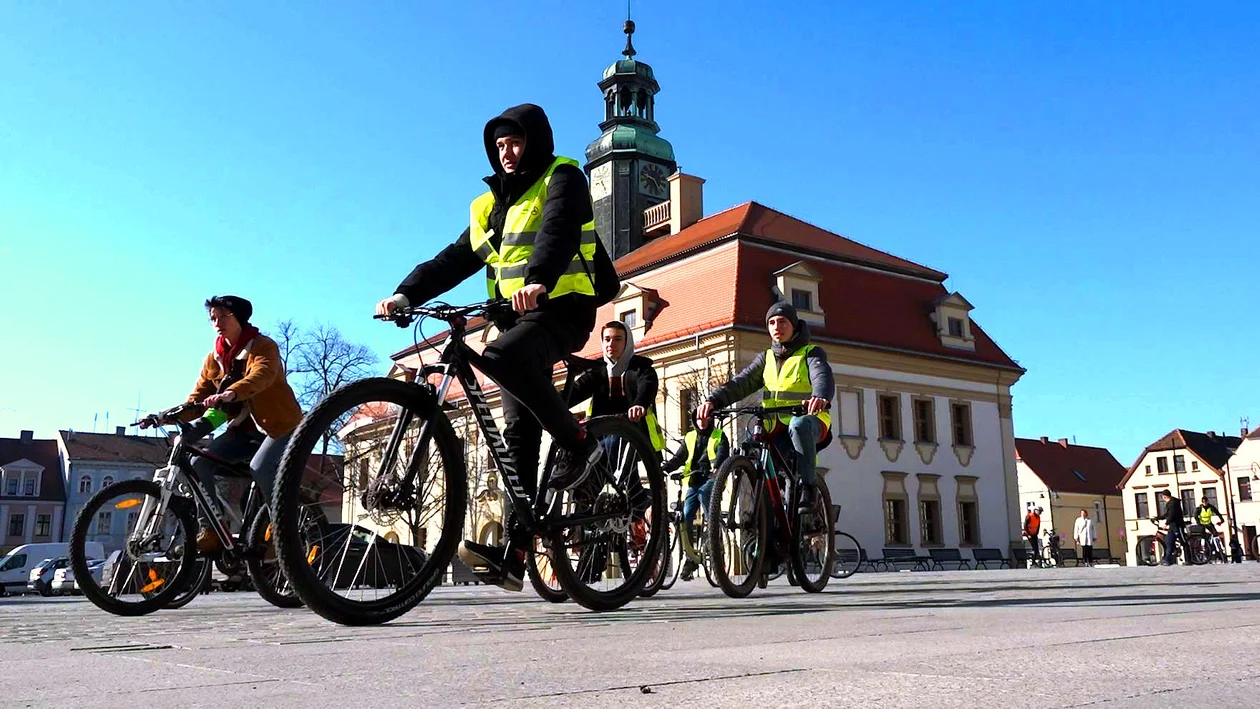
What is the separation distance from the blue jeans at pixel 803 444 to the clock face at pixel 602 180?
146 ft

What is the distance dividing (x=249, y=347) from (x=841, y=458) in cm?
3169

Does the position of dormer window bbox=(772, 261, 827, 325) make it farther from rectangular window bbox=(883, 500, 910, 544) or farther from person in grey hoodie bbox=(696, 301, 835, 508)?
person in grey hoodie bbox=(696, 301, 835, 508)

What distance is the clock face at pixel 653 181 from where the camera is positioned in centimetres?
5159

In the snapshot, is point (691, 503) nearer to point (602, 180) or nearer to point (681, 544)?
point (681, 544)

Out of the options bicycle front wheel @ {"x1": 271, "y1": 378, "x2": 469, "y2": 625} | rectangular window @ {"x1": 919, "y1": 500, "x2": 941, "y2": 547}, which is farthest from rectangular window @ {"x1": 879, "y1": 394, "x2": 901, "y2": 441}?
bicycle front wheel @ {"x1": 271, "y1": 378, "x2": 469, "y2": 625}

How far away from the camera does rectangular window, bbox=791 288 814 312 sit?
37.1 meters

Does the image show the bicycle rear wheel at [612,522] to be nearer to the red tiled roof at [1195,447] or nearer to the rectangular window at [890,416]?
the rectangular window at [890,416]

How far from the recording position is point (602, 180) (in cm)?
5203

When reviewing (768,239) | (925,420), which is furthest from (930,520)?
(768,239)

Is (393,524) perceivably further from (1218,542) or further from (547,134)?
(1218,542)

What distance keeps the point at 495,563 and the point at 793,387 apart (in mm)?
3782

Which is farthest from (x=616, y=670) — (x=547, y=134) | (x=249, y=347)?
(x=249, y=347)

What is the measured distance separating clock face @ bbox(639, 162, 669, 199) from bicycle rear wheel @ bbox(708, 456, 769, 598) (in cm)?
4517

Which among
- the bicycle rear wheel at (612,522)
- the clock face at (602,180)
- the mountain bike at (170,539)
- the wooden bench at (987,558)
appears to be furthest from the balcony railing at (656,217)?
the bicycle rear wheel at (612,522)
